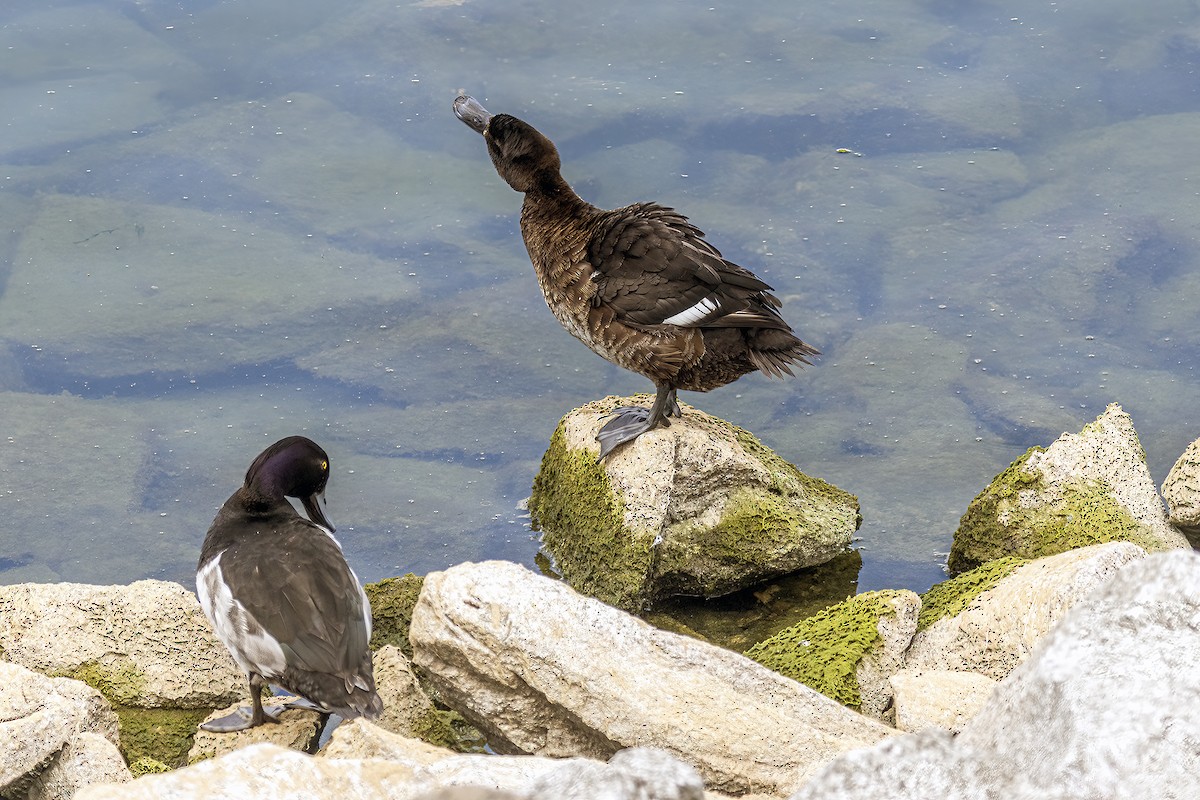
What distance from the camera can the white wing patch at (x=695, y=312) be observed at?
634cm

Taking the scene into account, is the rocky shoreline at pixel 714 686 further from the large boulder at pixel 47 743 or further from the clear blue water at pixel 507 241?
the clear blue water at pixel 507 241

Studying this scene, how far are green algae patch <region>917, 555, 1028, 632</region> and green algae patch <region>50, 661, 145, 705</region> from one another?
2889 mm

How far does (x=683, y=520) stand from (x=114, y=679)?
237 centimetres

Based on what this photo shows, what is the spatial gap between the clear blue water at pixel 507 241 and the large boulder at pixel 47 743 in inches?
69.0

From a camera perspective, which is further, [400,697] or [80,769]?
[400,697]

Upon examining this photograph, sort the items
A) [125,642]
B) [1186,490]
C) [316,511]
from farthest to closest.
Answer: [1186,490], [316,511], [125,642]

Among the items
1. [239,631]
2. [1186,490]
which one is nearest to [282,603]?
[239,631]

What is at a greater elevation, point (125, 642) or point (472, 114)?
point (472, 114)

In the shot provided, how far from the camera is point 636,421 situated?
662 cm

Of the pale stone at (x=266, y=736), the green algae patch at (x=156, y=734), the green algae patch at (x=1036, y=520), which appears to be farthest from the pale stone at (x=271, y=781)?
the green algae patch at (x=1036, y=520)

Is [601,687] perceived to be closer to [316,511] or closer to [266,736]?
[266,736]

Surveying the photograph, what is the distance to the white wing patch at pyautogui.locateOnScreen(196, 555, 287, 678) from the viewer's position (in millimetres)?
5066

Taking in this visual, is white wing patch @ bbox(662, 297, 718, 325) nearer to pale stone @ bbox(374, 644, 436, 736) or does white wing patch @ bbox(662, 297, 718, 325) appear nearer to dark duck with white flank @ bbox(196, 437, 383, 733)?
dark duck with white flank @ bbox(196, 437, 383, 733)

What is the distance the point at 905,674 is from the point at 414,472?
120 inches
